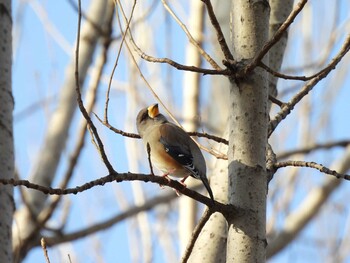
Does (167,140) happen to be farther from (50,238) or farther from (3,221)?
(50,238)

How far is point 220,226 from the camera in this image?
7.75 ft

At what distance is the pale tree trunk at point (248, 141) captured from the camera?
171cm

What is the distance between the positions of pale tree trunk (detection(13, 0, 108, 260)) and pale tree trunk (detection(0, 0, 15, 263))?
3.38 feet

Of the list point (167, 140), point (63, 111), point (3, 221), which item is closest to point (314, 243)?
point (63, 111)

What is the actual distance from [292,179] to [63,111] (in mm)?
1768

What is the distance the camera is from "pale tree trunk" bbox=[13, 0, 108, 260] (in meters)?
3.45

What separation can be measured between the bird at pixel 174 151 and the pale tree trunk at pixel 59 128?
0.89 m

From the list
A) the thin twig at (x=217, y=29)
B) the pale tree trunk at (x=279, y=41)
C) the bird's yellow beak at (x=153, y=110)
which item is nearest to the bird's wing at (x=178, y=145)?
the bird's yellow beak at (x=153, y=110)

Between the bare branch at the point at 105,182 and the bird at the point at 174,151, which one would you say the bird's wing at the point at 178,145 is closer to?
the bird at the point at 174,151

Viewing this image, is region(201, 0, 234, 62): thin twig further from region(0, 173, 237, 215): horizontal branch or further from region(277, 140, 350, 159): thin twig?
region(277, 140, 350, 159): thin twig

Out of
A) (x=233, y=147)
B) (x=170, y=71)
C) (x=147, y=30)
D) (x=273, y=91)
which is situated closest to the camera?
(x=233, y=147)

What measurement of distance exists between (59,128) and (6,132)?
1400mm

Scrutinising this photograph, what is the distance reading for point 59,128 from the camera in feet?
12.3

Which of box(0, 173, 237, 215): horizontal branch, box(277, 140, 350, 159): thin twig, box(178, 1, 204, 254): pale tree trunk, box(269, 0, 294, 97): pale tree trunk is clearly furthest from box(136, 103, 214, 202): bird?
box(277, 140, 350, 159): thin twig
